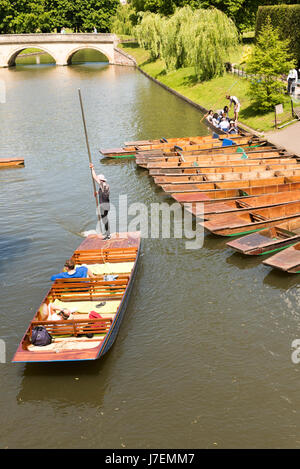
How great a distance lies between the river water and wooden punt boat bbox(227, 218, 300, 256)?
631 millimetres

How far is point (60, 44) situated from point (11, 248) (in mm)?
69681

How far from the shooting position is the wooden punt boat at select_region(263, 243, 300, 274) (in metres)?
14.8

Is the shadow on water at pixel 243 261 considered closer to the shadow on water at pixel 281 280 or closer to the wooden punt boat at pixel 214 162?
the shadow on water at pixel 281 280

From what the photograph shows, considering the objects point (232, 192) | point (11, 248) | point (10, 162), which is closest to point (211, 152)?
point (232, 192)

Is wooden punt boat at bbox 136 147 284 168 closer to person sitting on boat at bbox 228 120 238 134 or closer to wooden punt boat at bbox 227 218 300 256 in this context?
person sitting on boat at bbox 228 120 238 134

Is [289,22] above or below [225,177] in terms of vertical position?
above

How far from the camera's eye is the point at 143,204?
21.9 meters

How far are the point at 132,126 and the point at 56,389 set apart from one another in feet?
91.2

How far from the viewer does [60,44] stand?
3140 inches

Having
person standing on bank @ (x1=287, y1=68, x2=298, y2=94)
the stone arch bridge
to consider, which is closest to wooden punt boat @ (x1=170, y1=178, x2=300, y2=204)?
person standing on bank @ (x1=287, y1=68, x2=298, y2=94)

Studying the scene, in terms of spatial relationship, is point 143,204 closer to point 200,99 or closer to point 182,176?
Answer: point 182,176

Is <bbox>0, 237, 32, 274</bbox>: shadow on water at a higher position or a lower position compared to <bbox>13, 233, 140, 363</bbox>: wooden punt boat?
lower

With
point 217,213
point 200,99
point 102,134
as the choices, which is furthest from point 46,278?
point 200,99

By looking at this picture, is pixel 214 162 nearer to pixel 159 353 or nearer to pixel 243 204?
pixel 243 204
